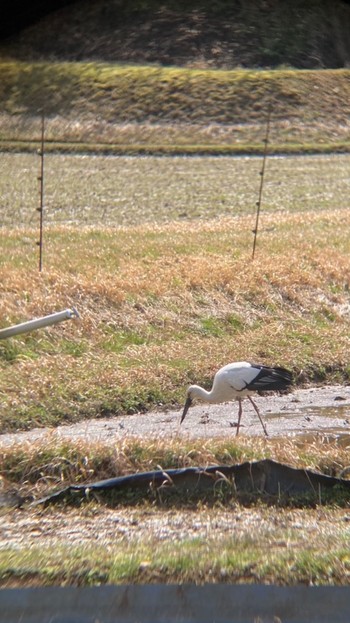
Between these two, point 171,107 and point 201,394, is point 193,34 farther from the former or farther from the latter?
point 201,394

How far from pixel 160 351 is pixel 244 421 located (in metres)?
1.84

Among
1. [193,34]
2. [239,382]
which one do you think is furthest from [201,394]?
[193,34]

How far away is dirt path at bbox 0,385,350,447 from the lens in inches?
423

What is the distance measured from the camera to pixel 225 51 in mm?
55875

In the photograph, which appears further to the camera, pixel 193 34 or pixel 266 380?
pixel 193 34

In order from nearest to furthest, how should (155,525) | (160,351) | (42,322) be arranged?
(155,525)
(42,322)
(160,351)

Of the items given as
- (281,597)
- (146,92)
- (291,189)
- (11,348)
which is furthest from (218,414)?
(146,92)

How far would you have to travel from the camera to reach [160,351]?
508 inches

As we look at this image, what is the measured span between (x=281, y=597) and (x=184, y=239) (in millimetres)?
13248

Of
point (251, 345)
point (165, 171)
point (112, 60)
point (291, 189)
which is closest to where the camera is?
point (251, 345)

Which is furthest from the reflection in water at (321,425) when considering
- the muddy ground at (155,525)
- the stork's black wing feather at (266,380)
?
the muddy ground at (155,525)

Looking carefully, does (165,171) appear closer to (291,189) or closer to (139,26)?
(291,189)

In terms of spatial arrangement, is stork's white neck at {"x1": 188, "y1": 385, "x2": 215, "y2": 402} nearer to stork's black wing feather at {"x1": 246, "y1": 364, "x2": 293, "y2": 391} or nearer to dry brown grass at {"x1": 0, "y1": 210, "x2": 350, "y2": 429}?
stork's black wing feather at {"x1": 246, "y1": 364, "x2": 293, "y2": 391}

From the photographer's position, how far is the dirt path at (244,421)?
35.3 feet
